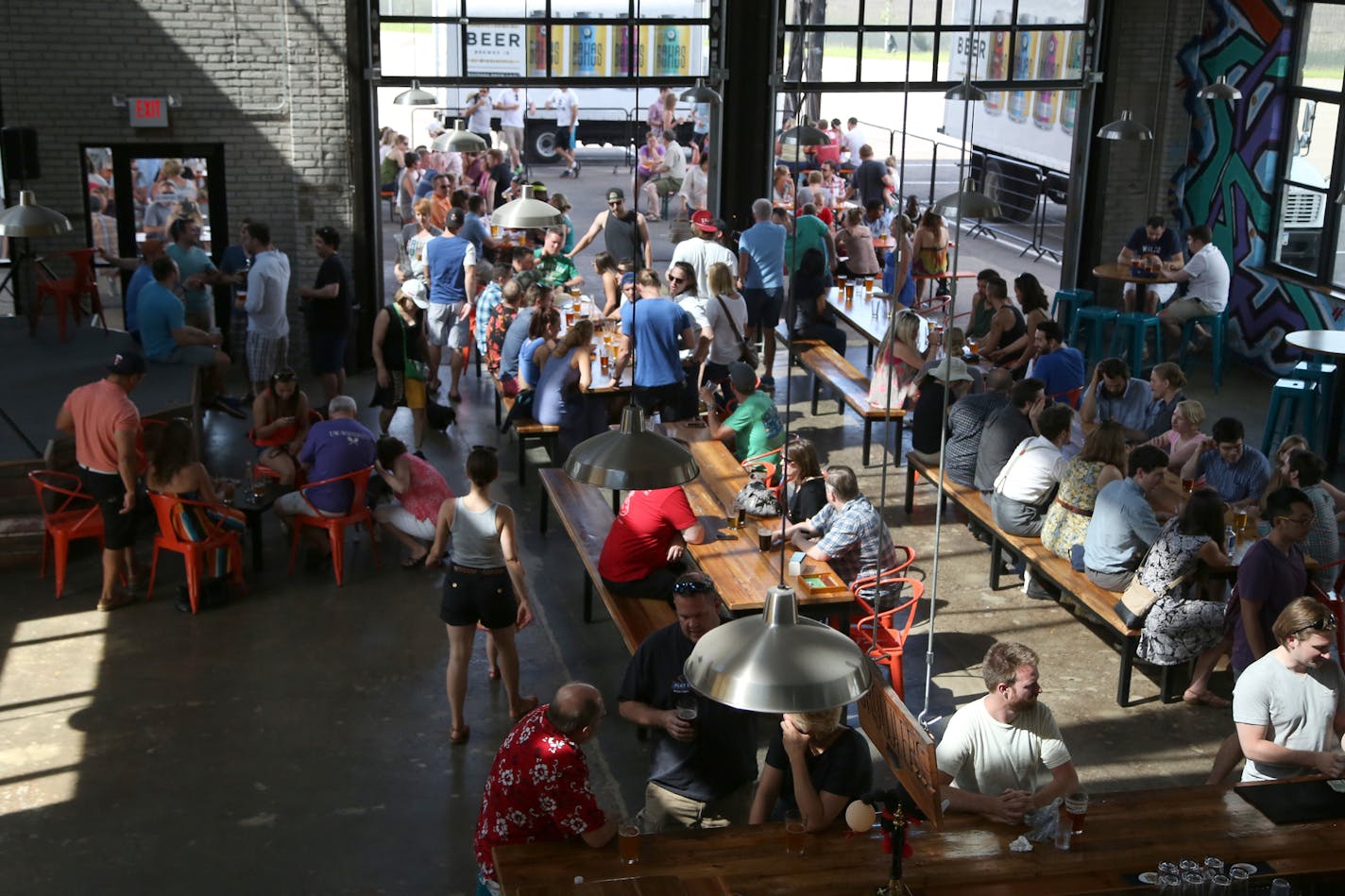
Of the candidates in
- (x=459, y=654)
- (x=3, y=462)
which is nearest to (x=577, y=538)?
(x=459, y=654)

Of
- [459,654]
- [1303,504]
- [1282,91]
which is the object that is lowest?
[459,654]

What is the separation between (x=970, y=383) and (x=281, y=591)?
5030mm

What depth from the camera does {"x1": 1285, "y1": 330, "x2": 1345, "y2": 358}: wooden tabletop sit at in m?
10.0

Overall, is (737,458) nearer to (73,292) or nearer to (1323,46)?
(73,292)

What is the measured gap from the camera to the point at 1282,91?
14.2m

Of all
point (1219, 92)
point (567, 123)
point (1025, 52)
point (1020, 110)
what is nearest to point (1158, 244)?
point (1219, 92)

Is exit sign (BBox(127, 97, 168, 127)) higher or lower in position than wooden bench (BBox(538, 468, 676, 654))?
higher

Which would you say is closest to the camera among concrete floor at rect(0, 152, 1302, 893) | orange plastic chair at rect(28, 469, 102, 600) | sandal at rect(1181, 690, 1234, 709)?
concrete floor at rect(0, 152, 1302, 893)

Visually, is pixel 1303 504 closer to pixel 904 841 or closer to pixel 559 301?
pixel 904 841

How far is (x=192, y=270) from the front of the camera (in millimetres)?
12445

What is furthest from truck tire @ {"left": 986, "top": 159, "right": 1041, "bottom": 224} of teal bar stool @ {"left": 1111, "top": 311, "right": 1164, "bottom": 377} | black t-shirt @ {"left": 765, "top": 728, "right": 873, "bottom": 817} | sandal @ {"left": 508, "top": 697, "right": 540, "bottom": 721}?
black t-shirt @ {"left": 765, "top": 728, "right": 873, "bottom": 817}

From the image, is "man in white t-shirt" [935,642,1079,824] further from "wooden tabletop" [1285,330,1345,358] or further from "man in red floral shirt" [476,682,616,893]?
"wooden tabletop" [1285,330,1345,358]

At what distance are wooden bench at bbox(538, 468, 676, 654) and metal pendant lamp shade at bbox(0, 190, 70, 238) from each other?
404 centimetres

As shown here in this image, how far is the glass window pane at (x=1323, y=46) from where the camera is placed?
533 inches
